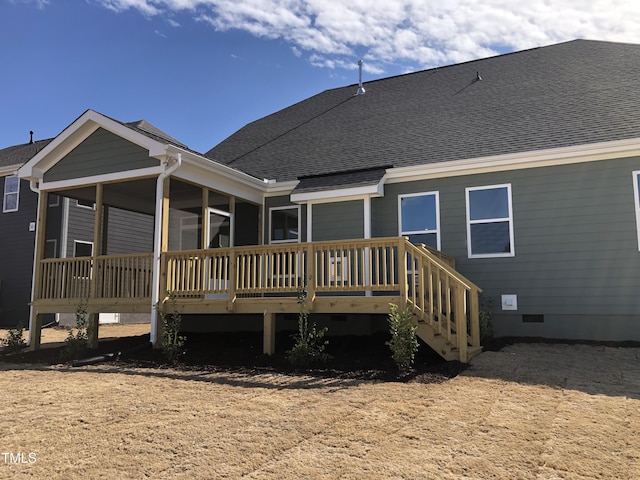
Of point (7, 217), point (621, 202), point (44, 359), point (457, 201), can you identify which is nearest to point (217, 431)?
point (44, 359)

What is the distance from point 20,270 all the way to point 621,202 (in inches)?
659

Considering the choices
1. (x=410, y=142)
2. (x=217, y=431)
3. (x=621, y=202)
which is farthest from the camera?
(x=410, y=142)

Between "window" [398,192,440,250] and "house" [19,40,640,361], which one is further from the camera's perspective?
"window" [398,192,440,250]

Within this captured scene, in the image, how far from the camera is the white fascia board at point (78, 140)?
9.02 m

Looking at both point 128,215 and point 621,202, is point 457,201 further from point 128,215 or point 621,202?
point 128,215

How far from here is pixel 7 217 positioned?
16.9m

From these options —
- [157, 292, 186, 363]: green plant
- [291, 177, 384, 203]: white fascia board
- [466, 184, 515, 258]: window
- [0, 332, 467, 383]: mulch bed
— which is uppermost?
[291, 177, 384, 203]: white fascia board

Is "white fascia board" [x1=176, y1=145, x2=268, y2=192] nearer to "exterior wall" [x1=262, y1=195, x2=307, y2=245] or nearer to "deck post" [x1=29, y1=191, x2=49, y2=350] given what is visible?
"exterior wall" [x1=262, y1=195, x2=307, y2=245]

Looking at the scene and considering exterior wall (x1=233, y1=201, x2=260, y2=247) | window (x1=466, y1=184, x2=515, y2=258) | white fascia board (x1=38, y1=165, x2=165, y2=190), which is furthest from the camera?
exterior wall (x1=233, y1=201, x2=260, y2=247)

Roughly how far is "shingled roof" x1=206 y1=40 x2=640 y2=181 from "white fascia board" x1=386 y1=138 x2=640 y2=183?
0.30 m

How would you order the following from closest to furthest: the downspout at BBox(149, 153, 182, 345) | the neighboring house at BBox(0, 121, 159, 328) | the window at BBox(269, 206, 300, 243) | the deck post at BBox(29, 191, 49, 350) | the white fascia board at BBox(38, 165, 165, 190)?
1. the downspout at BBox(149, 153, 182, 345)
2. the white fascia board at BBox(38, 165, 165, 190)
3. the deck post at BBox(29, 191, 49, 350)
4. the window at BBox(269, 206, 300, 243)
5. the neighboring house at BBox(0, 121, 159, 328)

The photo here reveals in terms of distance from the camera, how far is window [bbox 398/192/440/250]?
9.93 meters

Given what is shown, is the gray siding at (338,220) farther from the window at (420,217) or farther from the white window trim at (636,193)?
the white window trim at (636,193)

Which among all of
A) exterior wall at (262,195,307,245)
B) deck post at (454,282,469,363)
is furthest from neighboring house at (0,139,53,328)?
deck post at (454,282,469,363)
